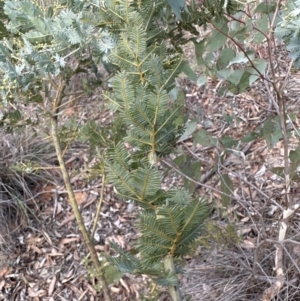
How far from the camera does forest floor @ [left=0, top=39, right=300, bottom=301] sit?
69.1 inches

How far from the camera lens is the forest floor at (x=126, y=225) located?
1755 mm

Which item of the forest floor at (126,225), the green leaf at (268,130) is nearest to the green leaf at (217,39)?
the green leaf at (268,130)

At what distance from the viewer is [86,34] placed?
832mm

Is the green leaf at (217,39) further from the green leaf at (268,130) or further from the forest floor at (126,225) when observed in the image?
the forest floor at (126,225)

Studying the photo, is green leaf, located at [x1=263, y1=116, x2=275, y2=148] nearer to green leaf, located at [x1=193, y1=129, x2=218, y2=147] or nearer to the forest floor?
green leaf, located at [x1=193, y1=129, x2=218, y2=147]

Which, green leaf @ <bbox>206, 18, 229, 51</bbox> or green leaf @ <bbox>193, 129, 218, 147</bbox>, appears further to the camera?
green leaf @ <bbox>193, 129, 218, 147</bbox>

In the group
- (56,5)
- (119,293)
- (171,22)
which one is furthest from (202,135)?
(119,293)

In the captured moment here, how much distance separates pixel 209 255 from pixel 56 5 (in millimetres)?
1182

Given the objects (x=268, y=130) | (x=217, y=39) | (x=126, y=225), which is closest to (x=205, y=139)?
(x=268, y=130)

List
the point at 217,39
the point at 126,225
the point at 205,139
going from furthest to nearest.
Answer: the point at 126,225
the point at 205,139
the point at 217,39

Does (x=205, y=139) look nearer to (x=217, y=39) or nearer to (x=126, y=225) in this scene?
(x=217, y=39)

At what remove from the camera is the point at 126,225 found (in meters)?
2.24

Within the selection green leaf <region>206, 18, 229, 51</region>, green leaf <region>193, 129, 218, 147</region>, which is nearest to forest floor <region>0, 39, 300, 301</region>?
green leaf <region>193, 129, 218, 147</region>

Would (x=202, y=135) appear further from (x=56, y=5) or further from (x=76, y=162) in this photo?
(x=76, y=162)
